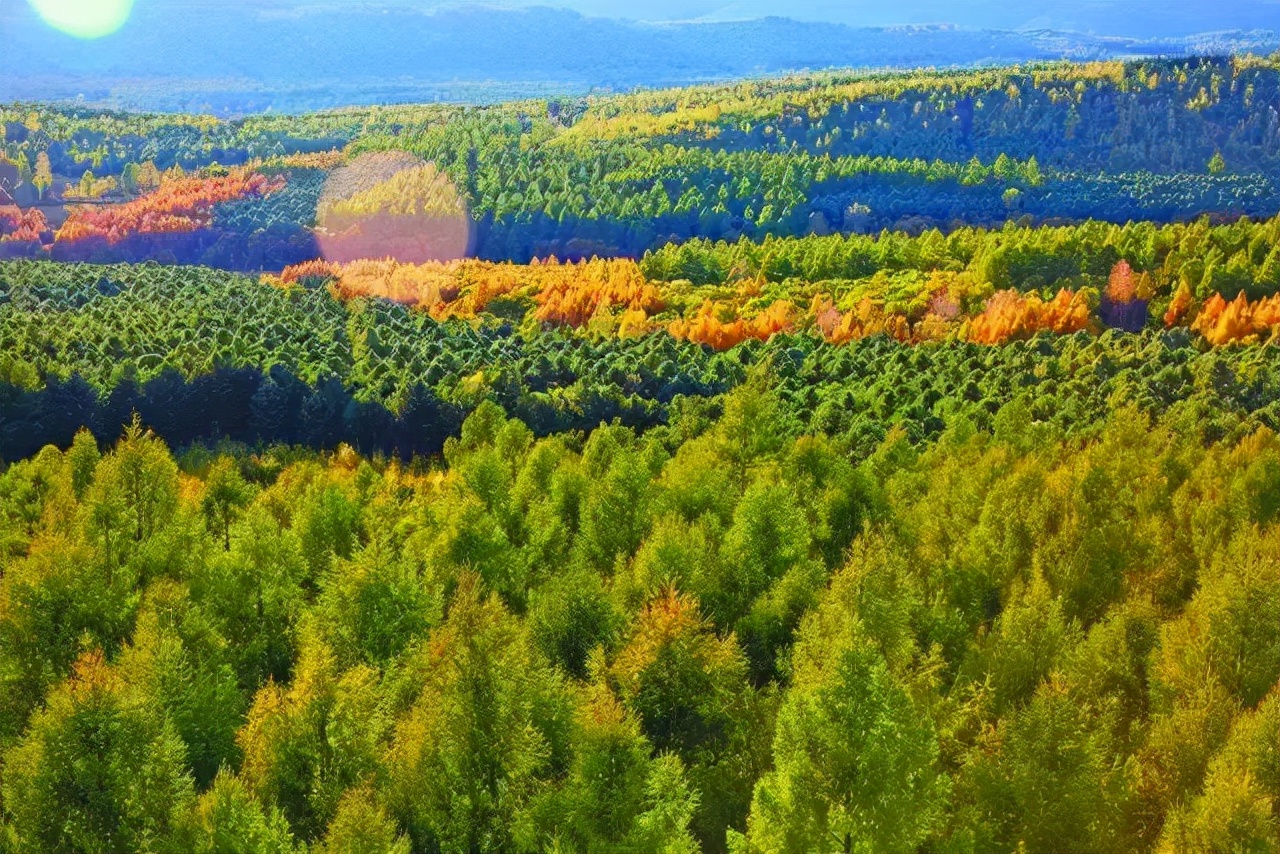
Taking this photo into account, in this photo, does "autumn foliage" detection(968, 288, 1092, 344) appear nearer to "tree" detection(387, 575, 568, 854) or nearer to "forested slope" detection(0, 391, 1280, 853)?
"forested slope" detection(0, 391, 1280, 853)

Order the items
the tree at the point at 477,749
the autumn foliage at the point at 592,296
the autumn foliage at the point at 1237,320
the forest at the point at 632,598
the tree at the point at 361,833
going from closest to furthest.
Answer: the tree at the point at 361,833, the forest at the point at 632,598, the tree at the point at 477,749, the autumn foliage at the point at 1237,320, the autumn foliage at the point at 592,296

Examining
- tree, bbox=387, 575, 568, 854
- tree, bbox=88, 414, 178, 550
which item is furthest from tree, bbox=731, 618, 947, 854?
tree, bbox=88, 414, 178, 550

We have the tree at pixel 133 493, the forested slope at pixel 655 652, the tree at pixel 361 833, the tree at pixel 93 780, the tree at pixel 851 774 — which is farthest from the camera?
the tree at pixel 133 493

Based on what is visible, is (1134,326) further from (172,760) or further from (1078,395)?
(172,760)

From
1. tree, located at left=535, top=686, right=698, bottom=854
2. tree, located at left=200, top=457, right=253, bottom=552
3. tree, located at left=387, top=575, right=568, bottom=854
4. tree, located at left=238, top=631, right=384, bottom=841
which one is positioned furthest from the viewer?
tree, located at left=200, top=457, right=253, bottom=552

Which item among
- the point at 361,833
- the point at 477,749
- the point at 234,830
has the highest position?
the point at 234,830

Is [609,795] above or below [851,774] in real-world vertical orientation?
below

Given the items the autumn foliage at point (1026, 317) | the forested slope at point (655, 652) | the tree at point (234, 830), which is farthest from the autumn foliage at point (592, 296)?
the tree at point (234, 830)

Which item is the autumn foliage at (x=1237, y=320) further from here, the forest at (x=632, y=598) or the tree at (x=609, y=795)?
the tree at (x=609, y=795)

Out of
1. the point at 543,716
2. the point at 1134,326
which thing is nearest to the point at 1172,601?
the point at 543,716

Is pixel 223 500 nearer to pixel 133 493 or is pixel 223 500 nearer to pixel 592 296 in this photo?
pixel 133 493

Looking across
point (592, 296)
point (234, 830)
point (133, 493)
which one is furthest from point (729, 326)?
point (234, 830)
